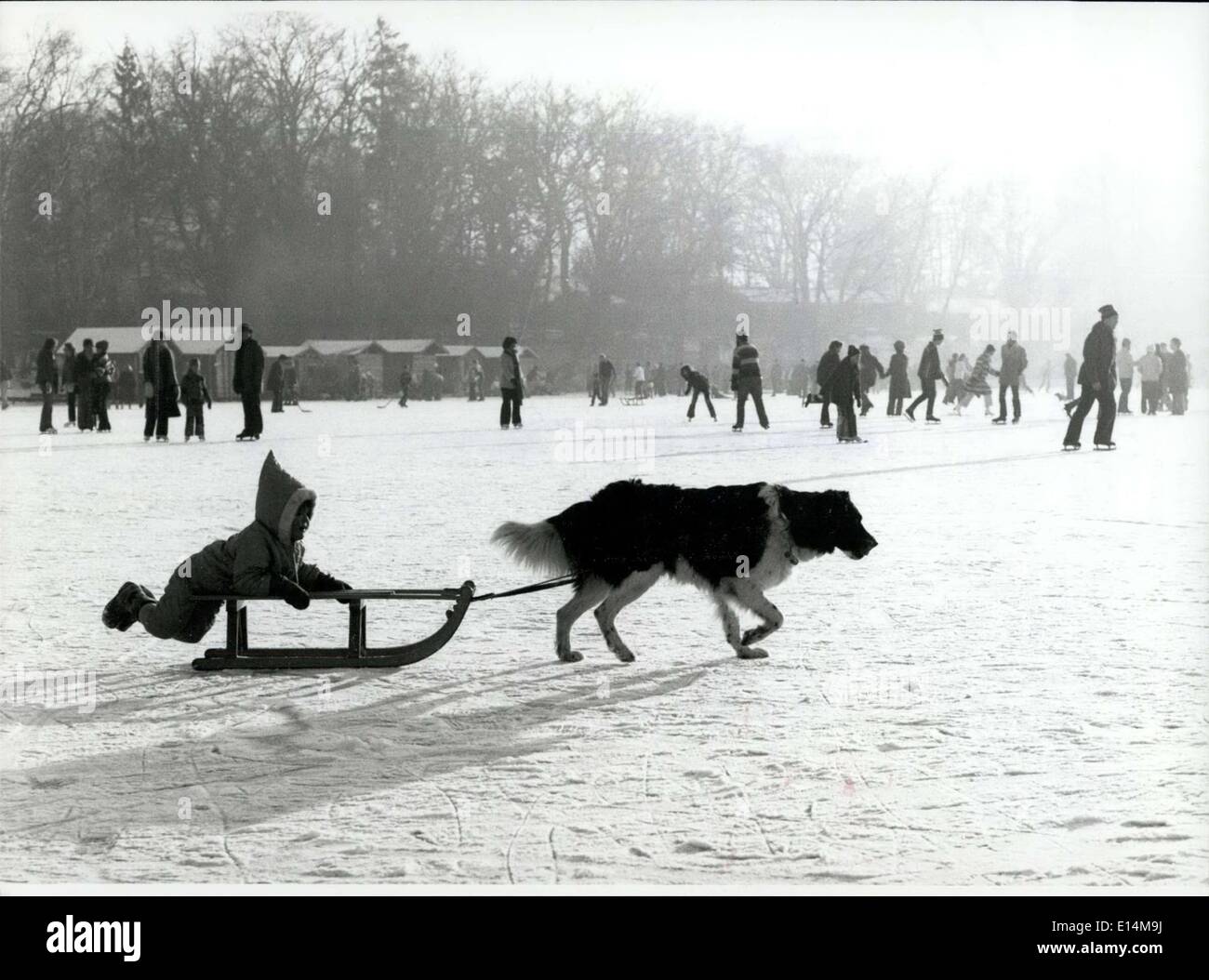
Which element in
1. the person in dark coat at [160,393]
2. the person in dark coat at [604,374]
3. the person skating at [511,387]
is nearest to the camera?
the person in dark coat at [160,393]

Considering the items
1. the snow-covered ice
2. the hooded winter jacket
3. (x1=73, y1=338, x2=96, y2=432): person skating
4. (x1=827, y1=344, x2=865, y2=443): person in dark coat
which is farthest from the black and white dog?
(x1=73, y1=338, x2=96, y2=432): person skating

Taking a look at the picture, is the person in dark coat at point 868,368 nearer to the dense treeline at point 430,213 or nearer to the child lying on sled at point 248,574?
the dense treeline at point 430,213

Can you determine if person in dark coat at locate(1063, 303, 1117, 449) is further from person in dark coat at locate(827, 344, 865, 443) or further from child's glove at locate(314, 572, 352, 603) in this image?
child's glove at locate(314, 572, 352, 603)

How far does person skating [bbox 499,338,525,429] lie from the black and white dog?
16.7 m

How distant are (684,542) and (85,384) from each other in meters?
19.9

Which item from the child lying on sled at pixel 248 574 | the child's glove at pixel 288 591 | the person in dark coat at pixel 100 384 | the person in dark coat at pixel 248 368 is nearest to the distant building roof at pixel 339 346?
the person in dark coat at pixel 100 384

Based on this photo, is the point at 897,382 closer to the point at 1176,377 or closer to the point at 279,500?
the point at 1176,377

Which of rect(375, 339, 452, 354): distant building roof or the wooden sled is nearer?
the wooden sled

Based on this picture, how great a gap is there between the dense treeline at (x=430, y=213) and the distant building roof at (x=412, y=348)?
17.2 ft

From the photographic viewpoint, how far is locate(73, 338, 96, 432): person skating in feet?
76.4

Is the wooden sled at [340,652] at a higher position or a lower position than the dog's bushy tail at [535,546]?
lower

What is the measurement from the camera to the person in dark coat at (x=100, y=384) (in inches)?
907

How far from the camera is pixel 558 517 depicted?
6051 mm

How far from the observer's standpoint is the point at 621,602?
629 cm
